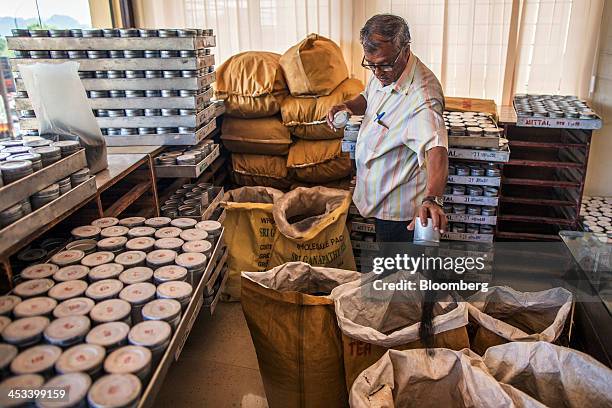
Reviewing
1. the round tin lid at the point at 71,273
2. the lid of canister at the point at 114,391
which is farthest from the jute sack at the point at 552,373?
the round tin lid at the point at 71,273

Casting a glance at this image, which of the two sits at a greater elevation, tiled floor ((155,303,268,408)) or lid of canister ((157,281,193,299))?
lid of canister ((157,281,193,299))

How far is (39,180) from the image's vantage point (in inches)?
56.8

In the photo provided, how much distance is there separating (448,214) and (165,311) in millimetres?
1757

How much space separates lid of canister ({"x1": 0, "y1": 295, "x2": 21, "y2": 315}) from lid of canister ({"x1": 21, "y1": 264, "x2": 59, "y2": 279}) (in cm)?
11

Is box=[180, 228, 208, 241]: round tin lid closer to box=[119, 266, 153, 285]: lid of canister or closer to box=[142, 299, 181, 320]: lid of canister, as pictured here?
box=[119, 266, 153, 285]: lid of canister

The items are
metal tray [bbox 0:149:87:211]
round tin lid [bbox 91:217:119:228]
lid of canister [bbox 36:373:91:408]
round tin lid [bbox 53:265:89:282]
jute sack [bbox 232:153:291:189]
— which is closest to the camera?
lid of canister [bbox 36:373:91:408]

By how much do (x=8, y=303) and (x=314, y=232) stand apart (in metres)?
1.39

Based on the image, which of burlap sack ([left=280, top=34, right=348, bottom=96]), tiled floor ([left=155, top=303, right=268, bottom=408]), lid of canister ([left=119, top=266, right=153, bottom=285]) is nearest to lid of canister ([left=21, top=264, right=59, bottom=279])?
lid of canister ([left=119, top=266, right=153, bottom=285])

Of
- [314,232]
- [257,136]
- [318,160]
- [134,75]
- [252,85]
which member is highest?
[134,75]

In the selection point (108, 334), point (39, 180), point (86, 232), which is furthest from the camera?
point (86, 232)

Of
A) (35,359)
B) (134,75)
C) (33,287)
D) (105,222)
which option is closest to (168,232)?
(105,222)

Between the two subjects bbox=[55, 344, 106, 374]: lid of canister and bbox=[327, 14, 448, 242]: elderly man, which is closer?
bbox=[55, 344, 106, 374]: lid of canister

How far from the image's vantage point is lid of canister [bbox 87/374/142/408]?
100cm

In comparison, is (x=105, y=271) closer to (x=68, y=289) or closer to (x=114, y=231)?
(x=68, y=289)
